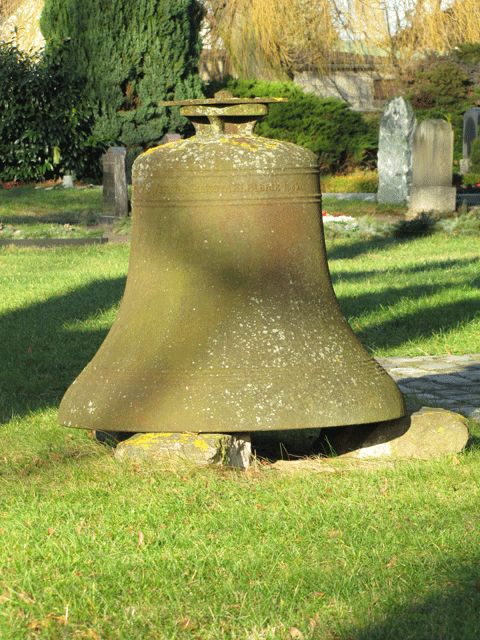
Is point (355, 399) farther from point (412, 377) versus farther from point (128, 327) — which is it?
point (412, 377)

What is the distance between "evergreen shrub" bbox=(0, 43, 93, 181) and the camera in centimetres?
2366

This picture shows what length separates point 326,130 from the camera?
94.8 ft

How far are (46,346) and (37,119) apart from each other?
16.2 meters

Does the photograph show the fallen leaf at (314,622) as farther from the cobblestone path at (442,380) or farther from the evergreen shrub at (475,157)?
the evergreen shrub at (475,157)

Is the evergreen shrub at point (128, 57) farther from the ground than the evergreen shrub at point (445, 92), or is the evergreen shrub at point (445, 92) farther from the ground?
the evergreen shrub at point (128, 57)

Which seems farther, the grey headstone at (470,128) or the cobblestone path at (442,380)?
the grey headstone at (470,128)

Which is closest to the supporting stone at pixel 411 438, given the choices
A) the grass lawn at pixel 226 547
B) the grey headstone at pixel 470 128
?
the grass lawn at pixel 226 547

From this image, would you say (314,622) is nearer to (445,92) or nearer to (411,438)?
(411,438)

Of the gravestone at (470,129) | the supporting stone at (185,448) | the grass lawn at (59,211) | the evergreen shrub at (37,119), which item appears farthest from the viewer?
the gravestone at (470,129)

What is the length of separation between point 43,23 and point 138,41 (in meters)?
2.40

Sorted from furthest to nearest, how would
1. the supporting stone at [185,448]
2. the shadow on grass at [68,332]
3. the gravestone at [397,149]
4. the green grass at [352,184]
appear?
the green grass at [352,184] → the gravestone at [397,149] → the shadow on grass at [68,332] → the supporting stone at [185,448]

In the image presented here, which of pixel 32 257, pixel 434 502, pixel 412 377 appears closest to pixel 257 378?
pixel 434 502

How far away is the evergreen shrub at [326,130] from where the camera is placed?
1134 inches

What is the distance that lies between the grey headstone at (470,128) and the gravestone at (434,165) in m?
11.9
